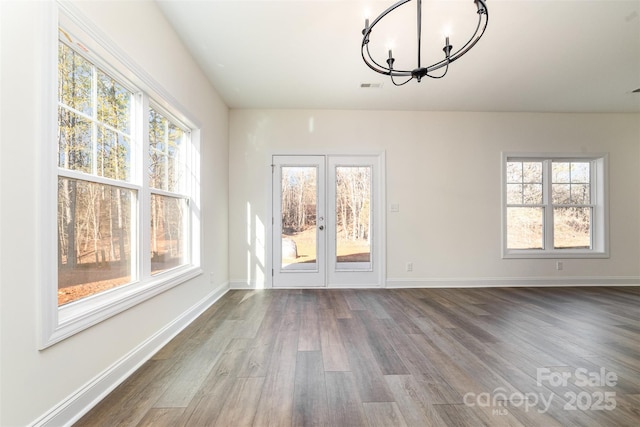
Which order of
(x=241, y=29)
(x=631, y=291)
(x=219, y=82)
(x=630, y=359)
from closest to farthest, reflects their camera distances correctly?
(x=630, y=359)
(x=241, y=29)
(x=219, y=82)
(x=631, y=291)

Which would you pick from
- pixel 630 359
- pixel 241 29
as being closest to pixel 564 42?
pixel 630 359

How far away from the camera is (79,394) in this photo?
152 cm

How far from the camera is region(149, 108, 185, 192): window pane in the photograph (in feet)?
8.20

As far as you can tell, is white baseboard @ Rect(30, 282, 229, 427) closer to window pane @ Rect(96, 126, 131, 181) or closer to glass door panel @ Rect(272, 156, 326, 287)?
window pane @ Rect(96, 126, 131, 181)

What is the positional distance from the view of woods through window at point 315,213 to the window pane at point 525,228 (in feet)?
7.95

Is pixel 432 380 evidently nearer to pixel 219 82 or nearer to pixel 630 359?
pixel 630 359

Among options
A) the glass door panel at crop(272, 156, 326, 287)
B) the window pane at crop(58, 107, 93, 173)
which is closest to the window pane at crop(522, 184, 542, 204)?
the glass door panel at crop(272, 156, 326, 287)

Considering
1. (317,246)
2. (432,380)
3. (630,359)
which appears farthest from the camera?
(317,246)

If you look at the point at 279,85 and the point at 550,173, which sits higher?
the point at 279,85

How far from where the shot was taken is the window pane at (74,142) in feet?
5.11

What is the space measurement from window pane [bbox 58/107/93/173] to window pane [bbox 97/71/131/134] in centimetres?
20

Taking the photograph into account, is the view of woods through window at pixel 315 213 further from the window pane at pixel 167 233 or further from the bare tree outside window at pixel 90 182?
the bare tree outside window at pixel 90 182

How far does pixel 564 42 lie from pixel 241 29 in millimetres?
3197

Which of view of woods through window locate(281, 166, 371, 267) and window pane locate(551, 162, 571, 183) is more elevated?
window pane locate(551, 162, 571, 183)
